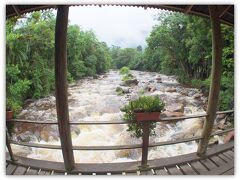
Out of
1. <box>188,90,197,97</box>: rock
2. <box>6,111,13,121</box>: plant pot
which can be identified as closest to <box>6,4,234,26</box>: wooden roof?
<box>6,111,13,121</box>: plant pot

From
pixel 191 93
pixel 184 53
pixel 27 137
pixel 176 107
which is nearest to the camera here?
pixel 27 137

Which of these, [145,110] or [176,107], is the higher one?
[145,110]

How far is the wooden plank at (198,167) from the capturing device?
2.36 metres

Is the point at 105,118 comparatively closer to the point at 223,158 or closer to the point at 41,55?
the point at 41,55

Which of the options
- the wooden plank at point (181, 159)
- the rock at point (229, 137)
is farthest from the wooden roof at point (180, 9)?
the wooden plank at point (181, 159)

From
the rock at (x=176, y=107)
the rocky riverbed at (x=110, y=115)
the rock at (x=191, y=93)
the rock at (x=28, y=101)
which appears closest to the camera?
the rock at (x=28, y=101)

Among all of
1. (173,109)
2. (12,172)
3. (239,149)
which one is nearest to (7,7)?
(12,172)

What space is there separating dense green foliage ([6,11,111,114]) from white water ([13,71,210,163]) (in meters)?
0.20

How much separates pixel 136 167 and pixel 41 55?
1.78 meters

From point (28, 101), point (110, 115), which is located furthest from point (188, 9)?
point (110, 115)

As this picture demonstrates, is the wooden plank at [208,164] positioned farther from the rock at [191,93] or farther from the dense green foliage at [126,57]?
the rock at [191,93]

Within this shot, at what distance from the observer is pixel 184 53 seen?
18.6 ft

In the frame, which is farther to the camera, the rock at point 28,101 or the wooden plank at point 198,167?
the rock at point 28,101

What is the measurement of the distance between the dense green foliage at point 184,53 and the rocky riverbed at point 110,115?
0.20 metres
